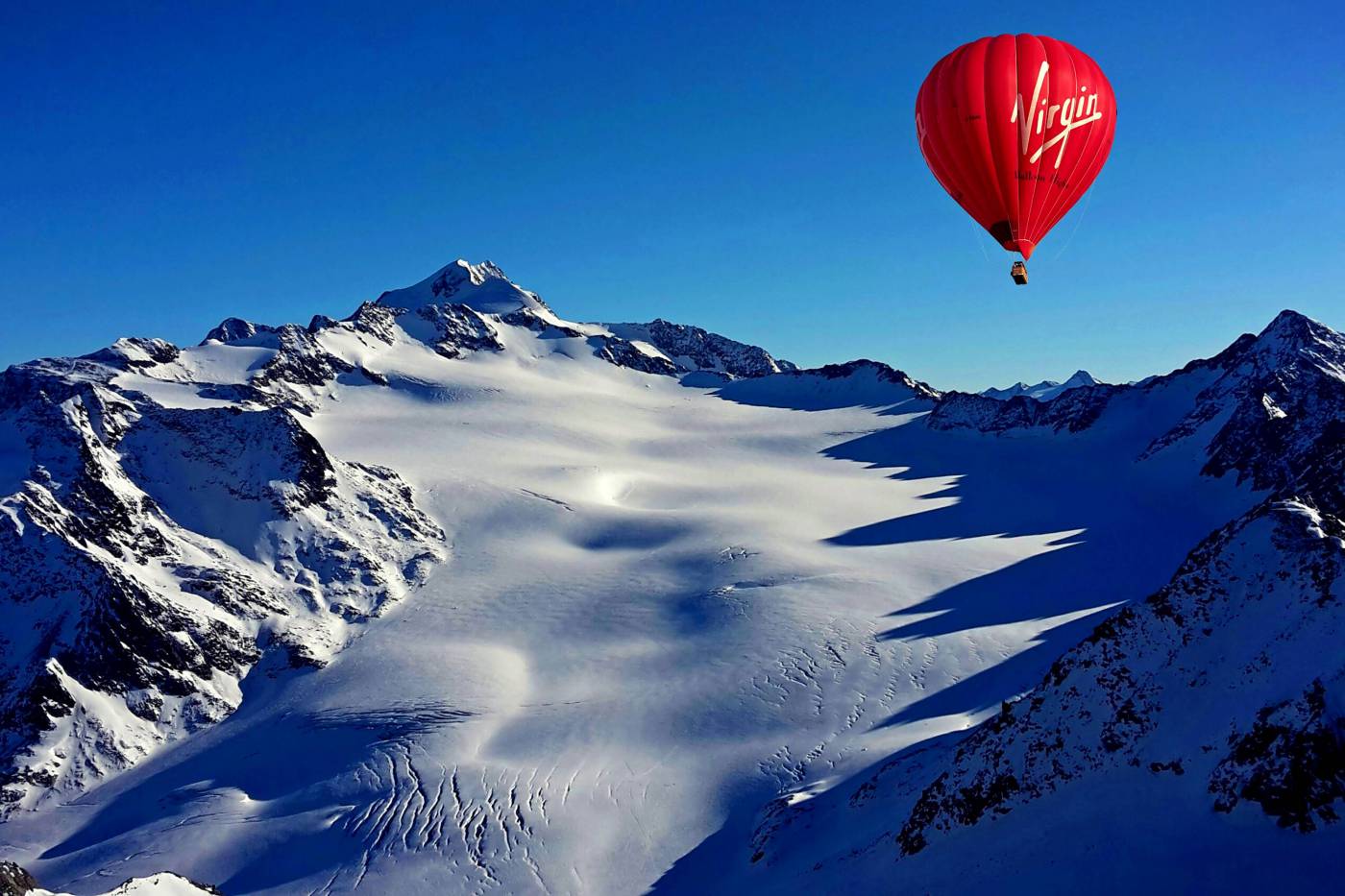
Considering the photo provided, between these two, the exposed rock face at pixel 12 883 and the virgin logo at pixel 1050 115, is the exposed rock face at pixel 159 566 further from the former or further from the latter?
the virgin logo at pixel 1050 115

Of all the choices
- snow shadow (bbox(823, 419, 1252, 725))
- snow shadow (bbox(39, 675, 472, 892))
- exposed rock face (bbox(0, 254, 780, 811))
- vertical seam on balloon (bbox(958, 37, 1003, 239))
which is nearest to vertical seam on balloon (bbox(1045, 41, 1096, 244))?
vertical seam on balloon (bbox(958, 37, 1003, 239))

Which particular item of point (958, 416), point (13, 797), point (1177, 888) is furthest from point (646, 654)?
point (958, 416)

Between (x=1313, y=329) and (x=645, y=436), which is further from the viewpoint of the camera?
(x=645, y=436)

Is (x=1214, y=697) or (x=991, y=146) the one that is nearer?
(x=1214, y=697)

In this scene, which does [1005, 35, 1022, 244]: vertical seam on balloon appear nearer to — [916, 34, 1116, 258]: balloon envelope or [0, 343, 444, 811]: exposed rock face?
[916, 34, 1116, 258]: balloon envelope

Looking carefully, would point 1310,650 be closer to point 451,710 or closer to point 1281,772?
point 1281,772

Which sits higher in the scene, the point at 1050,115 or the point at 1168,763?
the point at 1050,115

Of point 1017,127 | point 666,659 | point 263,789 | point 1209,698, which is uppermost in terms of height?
point 1017,127

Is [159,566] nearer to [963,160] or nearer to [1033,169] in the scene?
[963,160]

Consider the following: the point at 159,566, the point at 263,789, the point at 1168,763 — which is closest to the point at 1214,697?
the point at 1168,763
